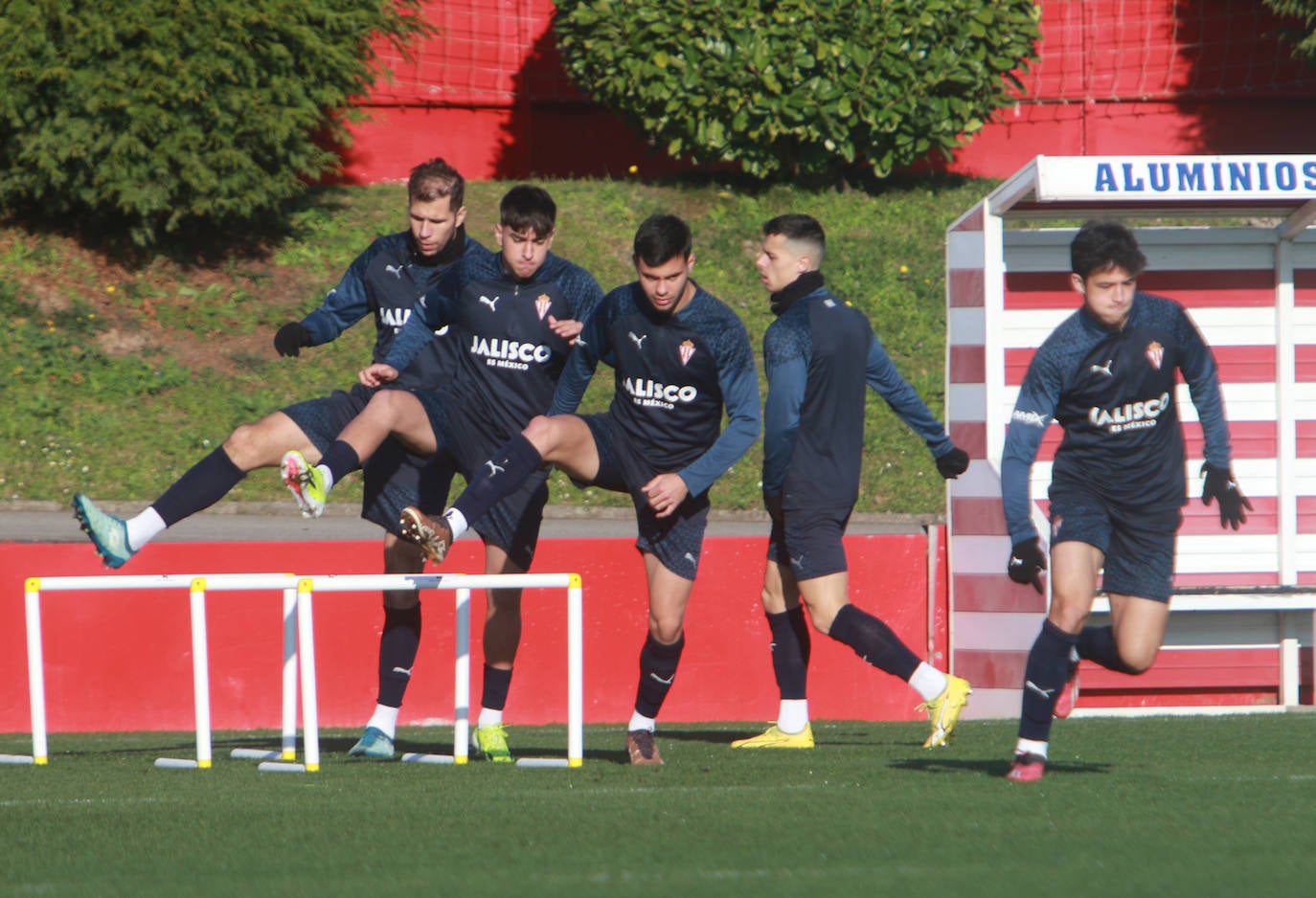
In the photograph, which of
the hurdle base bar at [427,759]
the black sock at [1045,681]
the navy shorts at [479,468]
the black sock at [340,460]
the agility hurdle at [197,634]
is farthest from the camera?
the navy shorts at [479,468]

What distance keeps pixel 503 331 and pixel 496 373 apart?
0.20m

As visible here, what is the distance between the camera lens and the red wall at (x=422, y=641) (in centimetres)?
949

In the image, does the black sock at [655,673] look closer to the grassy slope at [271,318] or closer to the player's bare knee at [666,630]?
the player's bare knee at [666,630]

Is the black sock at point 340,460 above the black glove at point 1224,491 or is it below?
above

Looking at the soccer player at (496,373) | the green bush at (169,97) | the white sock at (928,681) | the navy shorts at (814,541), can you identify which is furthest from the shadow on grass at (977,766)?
the green bush at (169,97)

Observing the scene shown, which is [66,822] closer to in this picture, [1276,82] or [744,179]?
[744,179]

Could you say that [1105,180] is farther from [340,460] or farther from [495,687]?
[340,460]

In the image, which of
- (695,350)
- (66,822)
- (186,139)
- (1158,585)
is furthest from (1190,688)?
(186,139)

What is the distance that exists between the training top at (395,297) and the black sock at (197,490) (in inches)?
34.2

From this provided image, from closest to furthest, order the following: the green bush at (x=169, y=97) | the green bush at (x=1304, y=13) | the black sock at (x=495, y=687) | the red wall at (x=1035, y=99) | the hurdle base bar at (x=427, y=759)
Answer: the hurdle base bar at (x=427, y=759) → the black sock at (x=495, y=687) → the green bush at (x=169, y=97) → the green bush at (x=1304, y=13) → the red wall at (x=1035, y=99)

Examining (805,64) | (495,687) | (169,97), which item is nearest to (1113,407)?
(495,687)

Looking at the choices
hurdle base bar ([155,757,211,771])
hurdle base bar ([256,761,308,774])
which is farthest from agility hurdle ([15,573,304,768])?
hurdle base bar ([256,761,308,774])

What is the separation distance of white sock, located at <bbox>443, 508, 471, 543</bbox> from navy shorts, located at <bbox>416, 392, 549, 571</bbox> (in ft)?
2.51

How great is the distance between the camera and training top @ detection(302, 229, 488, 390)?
7.30 m
